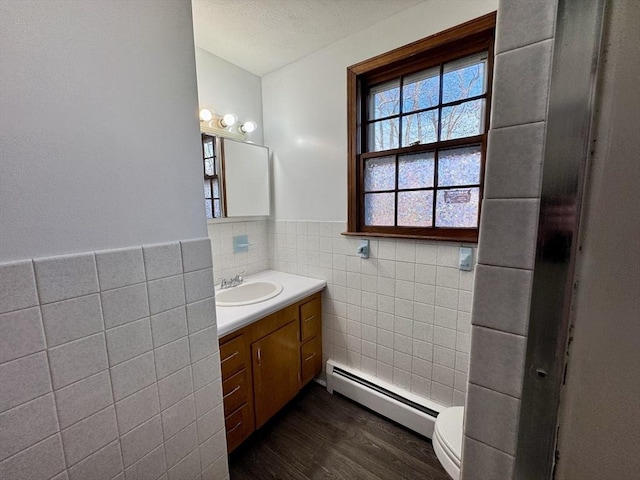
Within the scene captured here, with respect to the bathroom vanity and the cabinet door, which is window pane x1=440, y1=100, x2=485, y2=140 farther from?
the cabinet door

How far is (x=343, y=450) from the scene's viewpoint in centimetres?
152

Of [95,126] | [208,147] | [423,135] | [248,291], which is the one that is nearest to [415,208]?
[423,135]

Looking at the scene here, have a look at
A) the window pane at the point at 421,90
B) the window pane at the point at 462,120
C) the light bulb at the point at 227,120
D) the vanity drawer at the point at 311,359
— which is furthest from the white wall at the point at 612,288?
the light bulb at the point at 227,120

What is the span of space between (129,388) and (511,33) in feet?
4.29

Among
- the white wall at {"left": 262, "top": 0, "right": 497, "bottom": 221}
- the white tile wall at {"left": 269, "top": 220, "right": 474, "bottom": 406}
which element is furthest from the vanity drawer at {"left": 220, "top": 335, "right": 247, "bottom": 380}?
the white wall at {"left": 262, "top": 0, "right": 497, "bottom": 221}

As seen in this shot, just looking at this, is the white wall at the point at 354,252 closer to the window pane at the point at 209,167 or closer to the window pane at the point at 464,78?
the window pane at the point at 464,78

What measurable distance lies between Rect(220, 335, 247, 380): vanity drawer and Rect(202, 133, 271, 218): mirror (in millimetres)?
838

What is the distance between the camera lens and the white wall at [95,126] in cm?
67

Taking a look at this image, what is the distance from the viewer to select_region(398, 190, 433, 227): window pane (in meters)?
1.55

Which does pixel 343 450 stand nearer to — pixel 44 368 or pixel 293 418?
pixel 293 418

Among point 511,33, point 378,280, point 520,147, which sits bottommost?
point 378,280

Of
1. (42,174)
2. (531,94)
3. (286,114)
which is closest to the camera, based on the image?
(531,94)

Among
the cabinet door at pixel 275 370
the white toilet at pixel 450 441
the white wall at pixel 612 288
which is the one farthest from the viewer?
the cabinet door at pixel 275 370

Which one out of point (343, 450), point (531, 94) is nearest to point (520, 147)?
point (531, 94)
